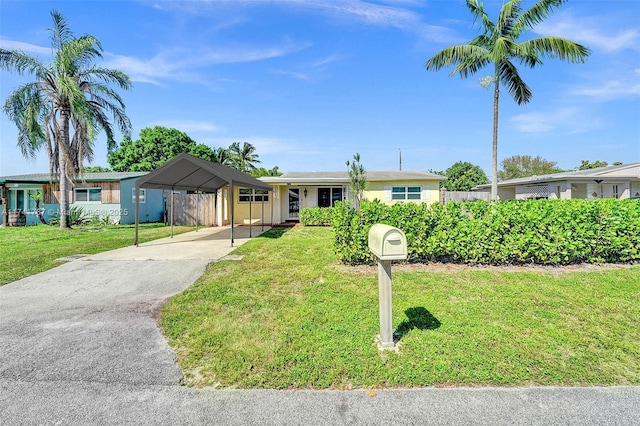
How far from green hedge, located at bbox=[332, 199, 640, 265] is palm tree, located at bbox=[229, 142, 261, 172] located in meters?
36.1

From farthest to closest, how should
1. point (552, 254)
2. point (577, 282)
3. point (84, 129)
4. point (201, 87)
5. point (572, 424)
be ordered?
1. point (84, 129)
2. point (201, 87)
3. point (552, 254)
4. point (577, 282)
5. point (572, 424)

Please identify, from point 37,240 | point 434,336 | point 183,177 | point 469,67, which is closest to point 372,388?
point 434,336

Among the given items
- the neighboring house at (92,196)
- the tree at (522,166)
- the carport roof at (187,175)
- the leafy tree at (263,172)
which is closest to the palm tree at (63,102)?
the neighboring house at (92,196)

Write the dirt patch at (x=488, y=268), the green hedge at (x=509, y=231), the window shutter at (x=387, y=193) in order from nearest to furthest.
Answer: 1. the dirt patch at (x=488, y=268)
2. the green hedge at (x=509, y=231)
3. the window shutter at (x=387, y=193)

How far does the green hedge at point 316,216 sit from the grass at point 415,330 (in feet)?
31.4

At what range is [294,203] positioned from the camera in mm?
17297

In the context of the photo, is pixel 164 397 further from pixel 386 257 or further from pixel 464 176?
pixel 464 176

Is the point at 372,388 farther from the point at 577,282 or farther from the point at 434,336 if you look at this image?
the point at 577,282

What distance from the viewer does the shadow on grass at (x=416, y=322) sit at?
323 cm

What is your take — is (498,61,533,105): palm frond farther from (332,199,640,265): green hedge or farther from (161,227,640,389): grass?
(161,227,640,389): grass

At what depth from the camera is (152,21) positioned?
8.33 m

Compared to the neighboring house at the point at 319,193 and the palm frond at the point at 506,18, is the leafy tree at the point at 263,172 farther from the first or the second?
the palm frond at the point at 506,18

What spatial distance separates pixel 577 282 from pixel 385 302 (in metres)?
3.95

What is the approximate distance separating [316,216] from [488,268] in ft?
33.0
